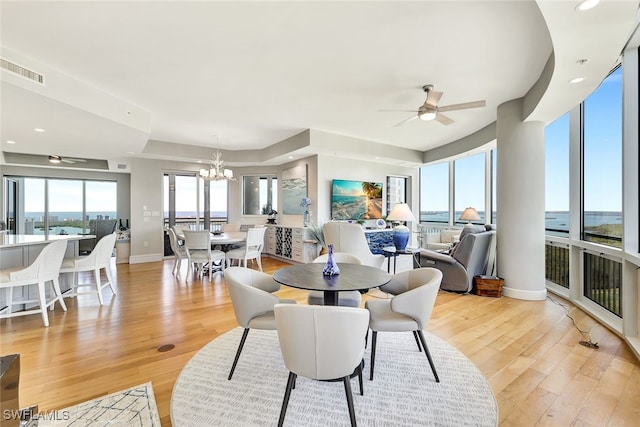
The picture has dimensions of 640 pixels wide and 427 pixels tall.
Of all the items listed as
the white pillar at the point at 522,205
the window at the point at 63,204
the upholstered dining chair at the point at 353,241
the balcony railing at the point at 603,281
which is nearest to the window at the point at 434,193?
the white pillar at the point at 522,205

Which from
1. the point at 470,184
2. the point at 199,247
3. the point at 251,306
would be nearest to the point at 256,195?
the point at 199,247

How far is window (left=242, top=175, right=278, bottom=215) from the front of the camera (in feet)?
25.8

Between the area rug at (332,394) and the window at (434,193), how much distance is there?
5.61 metres

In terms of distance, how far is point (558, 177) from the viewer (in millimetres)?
4281

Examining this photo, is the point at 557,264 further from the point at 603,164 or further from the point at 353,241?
the point at 353,241

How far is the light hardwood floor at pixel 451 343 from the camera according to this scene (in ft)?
6.11

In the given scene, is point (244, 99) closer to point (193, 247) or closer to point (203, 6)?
point (203, 6)

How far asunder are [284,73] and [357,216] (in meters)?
4.31

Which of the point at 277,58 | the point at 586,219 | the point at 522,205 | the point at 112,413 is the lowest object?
the point at 112,413

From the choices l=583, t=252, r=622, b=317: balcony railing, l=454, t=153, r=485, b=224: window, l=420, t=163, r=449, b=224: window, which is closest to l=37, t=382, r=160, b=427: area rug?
l=583, t=252, r=622, b=317: balcony railing

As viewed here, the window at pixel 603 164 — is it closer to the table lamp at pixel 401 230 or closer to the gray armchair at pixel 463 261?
the gray armchair at pixel 463 261

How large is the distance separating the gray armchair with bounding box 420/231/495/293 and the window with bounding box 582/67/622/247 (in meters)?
1.23

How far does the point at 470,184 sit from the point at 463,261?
129 inches

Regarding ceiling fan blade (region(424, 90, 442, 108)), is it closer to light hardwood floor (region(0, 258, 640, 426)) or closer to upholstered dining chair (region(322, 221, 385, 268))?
upholstered dining chair (region(322, 221, 385, 268))
